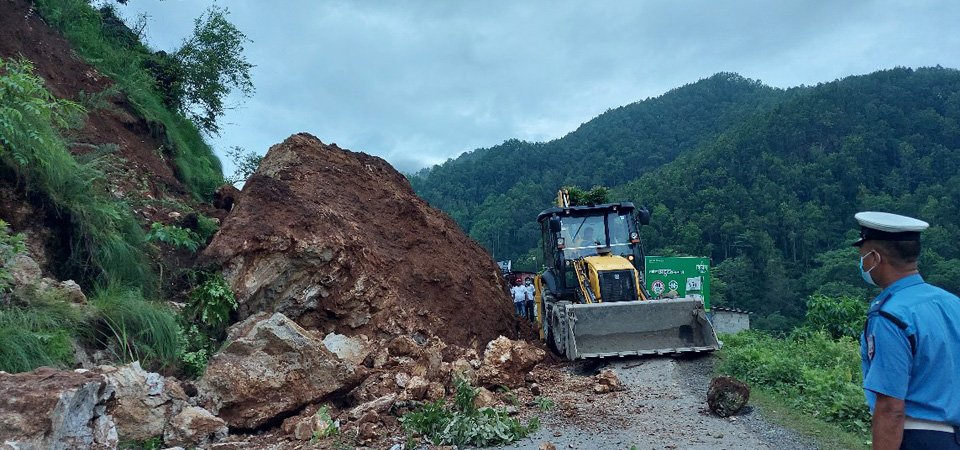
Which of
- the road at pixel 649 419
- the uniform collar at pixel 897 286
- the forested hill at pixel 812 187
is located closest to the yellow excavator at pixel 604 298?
the road at pixel 649 419

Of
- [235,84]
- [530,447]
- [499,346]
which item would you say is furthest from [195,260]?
[235,84]

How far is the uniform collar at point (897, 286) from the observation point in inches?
96.3

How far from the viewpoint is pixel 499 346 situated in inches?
314

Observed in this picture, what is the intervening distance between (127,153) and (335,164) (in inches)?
125

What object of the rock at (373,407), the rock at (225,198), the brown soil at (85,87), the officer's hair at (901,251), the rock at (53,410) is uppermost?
the brown soil at (85,87)

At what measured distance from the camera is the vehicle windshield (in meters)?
11.2

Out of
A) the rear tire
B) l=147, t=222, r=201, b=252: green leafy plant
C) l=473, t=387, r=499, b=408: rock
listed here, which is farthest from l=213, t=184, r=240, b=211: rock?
l=473, t=387, r=499, b=408: rock

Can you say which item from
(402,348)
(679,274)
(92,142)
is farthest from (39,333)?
(679,274)

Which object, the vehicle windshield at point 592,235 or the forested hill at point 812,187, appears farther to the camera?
the forested hill at point 812,187

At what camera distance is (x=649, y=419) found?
6.43m

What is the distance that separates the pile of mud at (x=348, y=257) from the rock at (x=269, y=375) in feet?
5.34

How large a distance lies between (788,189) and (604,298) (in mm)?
44031

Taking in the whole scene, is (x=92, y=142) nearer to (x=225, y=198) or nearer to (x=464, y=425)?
(x=225, y=198)

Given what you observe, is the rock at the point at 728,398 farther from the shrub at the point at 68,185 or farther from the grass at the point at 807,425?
the shrub at the point at 68,185
